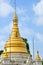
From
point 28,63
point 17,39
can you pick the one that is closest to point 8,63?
point 28,63

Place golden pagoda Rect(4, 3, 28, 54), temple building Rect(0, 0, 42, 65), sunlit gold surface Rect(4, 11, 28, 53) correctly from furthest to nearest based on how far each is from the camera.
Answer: sunlit gold surface Rect(4, 11, 28, 53) < golden pagoda Rect(4, 3, 28, 54) < temple building Rect(0, 0, 42, 65)

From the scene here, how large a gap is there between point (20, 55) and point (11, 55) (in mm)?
1333

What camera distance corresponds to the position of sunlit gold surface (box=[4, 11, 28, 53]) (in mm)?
66500

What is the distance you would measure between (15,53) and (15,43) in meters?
2.54

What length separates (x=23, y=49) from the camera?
220 feet

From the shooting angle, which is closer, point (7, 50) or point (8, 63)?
point (8, 63)

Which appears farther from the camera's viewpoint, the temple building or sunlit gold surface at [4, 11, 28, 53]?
sunlit gold surface at [4, 11, 28, 53]

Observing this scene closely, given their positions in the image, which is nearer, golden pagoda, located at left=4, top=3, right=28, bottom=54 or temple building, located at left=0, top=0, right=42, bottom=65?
temple building, located at left=0, top=0, right=42, bottom=65

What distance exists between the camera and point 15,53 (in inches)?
2579

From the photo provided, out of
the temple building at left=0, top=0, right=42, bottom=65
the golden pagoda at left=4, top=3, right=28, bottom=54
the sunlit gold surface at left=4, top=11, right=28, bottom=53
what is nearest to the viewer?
the temple building at left=0, top=0, right=42, bottom=65

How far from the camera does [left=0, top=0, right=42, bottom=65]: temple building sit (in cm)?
6272

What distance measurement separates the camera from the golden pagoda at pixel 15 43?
218 ft

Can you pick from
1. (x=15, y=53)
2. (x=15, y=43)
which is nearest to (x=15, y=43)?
(x=15, y=43)

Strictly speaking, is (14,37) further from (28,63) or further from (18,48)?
(28,63)
